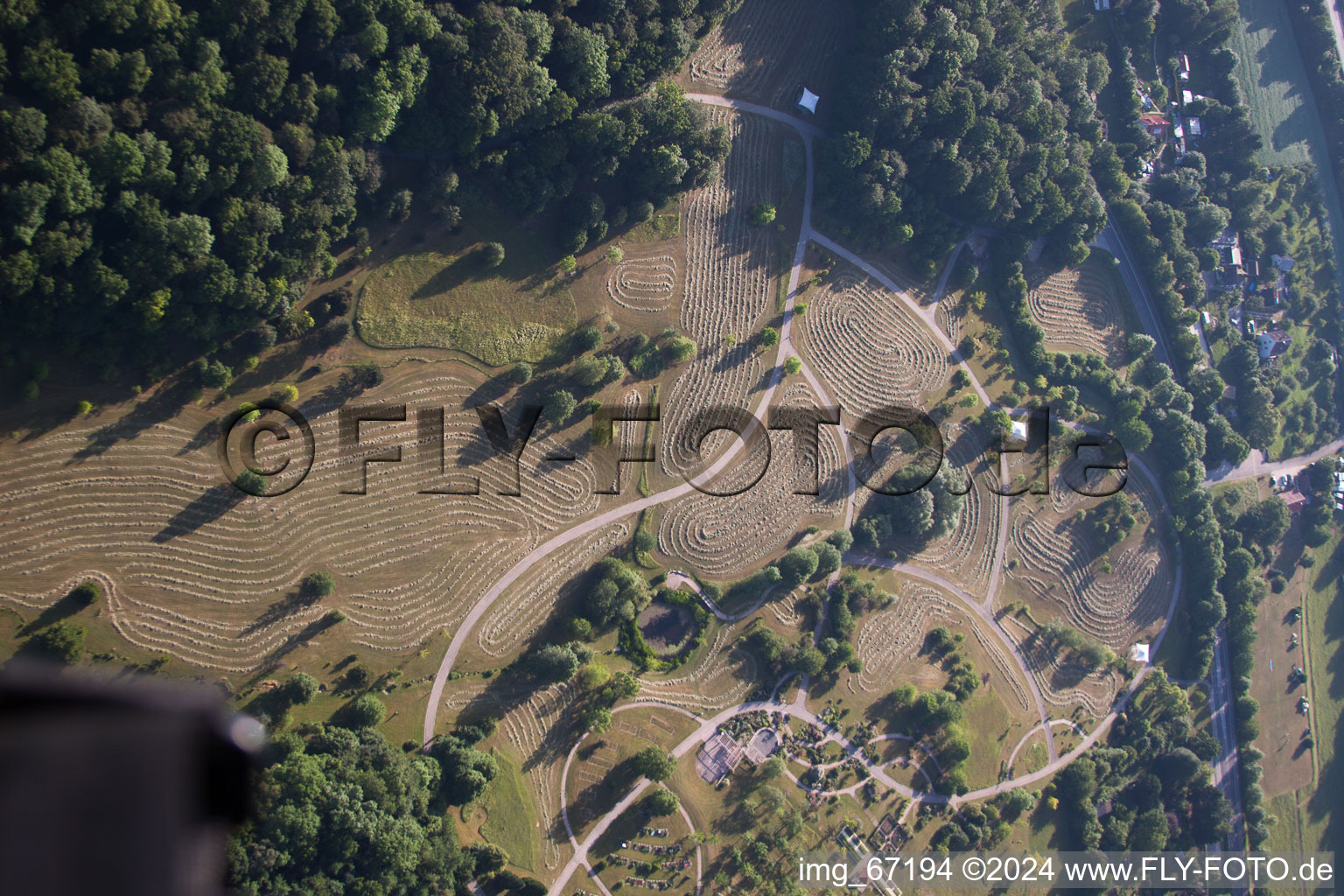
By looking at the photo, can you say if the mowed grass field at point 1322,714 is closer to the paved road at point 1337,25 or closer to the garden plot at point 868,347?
the garden plot at point 868,347

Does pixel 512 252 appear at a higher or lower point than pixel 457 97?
lower

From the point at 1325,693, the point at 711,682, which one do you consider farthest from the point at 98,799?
the point at 1325,693

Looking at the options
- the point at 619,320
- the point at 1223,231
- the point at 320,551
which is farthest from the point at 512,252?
the point at 1223,231

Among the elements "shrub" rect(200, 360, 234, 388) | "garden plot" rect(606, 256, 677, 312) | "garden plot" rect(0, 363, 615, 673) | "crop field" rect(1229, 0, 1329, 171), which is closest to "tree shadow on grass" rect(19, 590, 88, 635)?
"garden plot" rect(0, 363, 615, 673)

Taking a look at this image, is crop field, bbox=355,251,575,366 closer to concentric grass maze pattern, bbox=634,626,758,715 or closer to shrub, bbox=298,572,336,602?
shrub, bbox=298,572,336,602

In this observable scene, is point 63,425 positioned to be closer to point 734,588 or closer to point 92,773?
point 92,773

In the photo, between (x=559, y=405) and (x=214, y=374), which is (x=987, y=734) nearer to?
(x=559, y=405)

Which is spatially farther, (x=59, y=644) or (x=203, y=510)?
(x=203, y=510)
